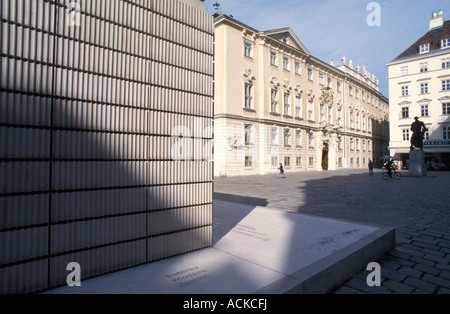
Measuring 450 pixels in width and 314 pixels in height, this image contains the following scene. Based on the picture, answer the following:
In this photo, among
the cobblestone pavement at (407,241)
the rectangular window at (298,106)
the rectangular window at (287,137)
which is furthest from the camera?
the rectangular window at (298,106)

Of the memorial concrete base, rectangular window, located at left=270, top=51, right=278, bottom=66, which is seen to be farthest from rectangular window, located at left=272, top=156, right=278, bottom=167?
the memorial concrete base

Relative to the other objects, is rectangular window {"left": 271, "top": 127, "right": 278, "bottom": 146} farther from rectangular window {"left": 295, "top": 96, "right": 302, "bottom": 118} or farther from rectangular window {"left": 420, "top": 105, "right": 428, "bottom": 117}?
rectangular window {"left": 420, "top": 105, "right": 428, "bottom": 117}

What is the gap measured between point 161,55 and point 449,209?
9697mm

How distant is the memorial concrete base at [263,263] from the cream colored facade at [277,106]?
2027 cm

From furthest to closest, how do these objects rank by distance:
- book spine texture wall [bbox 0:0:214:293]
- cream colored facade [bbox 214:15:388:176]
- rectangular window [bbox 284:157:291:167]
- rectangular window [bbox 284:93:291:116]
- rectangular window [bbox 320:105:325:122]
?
rectangular window [bbox 320:105:325:122], rectangular window [bbox 284:93:291:116], rectangular window [bbox 284:157:291:167], cream colored facade [bbox 214:15:388:176], book spine texture wall [bbox 0:0:214:293]

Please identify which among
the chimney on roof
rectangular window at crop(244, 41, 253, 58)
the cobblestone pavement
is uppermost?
the chimney on roof

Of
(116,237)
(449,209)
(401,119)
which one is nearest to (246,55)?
(449,209)

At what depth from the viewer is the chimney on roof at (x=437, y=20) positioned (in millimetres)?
46000

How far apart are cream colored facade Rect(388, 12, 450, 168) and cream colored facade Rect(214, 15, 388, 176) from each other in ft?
20.2

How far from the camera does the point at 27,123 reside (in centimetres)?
255

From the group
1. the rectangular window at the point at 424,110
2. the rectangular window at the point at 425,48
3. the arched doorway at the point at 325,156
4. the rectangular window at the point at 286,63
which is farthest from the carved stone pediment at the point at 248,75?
the rectangular window at the point at 425,48

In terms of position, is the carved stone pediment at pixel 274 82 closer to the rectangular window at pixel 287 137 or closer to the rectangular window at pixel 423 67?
the rectangular window at pixel 287 137

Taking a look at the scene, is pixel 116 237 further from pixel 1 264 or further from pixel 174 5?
pixel 174 5

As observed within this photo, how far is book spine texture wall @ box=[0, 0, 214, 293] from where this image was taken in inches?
99.3
